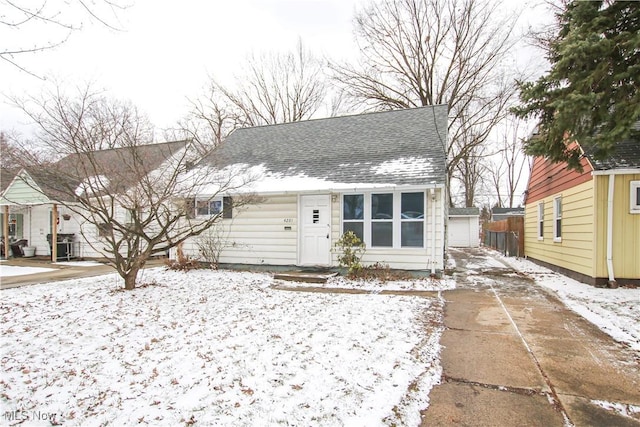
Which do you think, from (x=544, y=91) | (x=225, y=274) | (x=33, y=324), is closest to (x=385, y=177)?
(x=544, y=91)

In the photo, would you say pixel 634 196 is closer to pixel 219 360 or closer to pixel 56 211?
pixel 219 360

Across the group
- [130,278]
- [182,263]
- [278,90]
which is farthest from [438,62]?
[130,278]

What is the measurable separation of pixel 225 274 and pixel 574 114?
863cm

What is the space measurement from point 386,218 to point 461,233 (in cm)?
1821

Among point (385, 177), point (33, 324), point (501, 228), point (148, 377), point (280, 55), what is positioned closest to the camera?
point (148, 377)

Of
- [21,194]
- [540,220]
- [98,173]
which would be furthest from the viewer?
[21,194]

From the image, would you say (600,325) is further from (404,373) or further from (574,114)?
(404,373)

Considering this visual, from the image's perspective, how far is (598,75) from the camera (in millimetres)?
5648

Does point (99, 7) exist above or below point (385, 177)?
above

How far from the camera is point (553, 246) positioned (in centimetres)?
1084

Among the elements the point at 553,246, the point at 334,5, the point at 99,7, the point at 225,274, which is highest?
the point at 334,5

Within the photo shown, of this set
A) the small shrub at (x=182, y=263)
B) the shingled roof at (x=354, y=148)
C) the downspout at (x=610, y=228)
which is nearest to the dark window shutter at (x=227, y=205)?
the shingled roof at (x=354, y=148)

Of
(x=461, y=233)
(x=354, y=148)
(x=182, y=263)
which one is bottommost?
(x=182, y=263)

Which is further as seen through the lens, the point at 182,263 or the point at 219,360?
the point at 182,263
